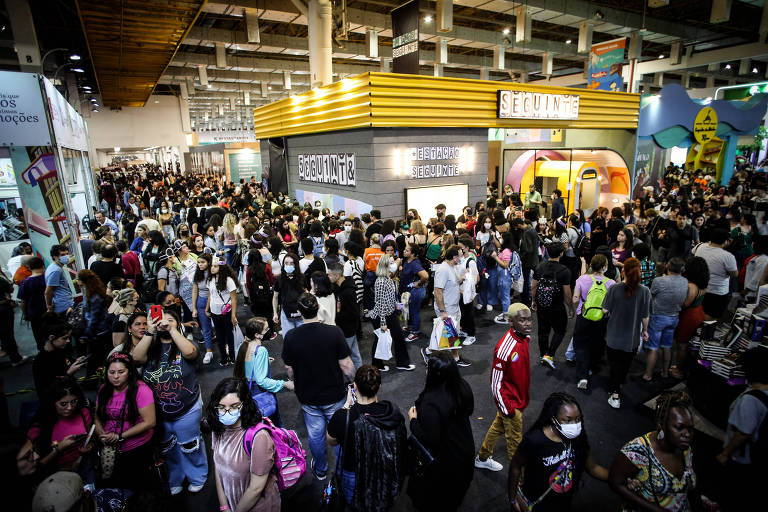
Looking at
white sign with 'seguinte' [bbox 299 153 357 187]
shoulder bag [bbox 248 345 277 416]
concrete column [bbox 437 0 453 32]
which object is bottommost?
shoulder bag [bbox 248 345 277 416]

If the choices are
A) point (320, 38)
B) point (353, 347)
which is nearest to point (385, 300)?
point (353, 347)

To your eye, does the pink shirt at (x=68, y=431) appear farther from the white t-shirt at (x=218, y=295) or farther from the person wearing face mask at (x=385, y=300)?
the person wearing face mask at (x=385, y=300)

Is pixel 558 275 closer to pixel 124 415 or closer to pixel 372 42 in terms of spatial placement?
pixel 124 415

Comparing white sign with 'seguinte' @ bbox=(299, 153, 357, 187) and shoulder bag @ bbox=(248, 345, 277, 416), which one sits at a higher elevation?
white sign with 'seguinte' @ bbox=(299, 153, 357, 187)

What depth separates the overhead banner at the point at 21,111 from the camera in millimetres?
5609

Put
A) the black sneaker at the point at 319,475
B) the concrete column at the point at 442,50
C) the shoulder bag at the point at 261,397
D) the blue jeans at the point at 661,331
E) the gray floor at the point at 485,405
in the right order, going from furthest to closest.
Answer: the concrete column at the point at 442,50 < the blue jeans at the point at 661,331 < the black sneaker at the point at 319,475 < the gray floor at the point at 485,405 < the shoulder bag at the point at 261,397

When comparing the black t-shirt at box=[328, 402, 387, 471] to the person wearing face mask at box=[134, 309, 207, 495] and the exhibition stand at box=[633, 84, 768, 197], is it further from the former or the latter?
the exhibition stand at box=[633, 84, 768, 197]

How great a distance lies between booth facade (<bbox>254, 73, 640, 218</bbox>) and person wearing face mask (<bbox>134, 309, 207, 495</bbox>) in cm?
615

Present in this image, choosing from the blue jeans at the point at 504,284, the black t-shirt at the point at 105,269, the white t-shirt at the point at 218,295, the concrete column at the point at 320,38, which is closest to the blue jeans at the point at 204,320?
the white t-shirt at the point at 218,295

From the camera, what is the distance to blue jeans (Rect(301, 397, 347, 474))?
3025 mm

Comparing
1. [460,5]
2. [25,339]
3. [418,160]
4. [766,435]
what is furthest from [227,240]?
[460,5]

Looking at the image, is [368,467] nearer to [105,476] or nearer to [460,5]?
[105,476]

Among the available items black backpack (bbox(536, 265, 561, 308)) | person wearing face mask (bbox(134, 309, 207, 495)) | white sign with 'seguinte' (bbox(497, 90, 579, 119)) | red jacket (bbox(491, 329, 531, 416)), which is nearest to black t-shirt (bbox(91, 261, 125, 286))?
person wearing face mask (bbox(134, 309, 207, 495))

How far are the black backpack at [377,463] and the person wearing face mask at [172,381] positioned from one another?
1544 mm
